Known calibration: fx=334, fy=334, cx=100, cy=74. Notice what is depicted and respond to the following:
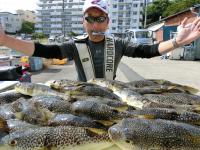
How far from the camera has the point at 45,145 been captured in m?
2.36

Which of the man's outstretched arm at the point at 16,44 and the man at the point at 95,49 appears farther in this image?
the man at the point at 95,49

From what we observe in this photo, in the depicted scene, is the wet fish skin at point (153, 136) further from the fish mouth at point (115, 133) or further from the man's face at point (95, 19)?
the man's face at point (95, 19)

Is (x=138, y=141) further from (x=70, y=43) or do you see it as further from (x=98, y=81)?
(x=70, y=43)

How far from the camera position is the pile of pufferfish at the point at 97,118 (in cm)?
229

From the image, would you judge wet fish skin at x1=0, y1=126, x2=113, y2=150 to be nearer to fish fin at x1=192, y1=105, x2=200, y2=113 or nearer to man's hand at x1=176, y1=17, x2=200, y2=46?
fish fin at x1=192, y1=105, x2=200, y2=113

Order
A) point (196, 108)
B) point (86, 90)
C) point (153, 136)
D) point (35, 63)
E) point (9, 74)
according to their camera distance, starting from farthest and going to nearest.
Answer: point (35, 63)
point (9, 74)
point (86, 90)
point (196, 108)
point (153, 136)

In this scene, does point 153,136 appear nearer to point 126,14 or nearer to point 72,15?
point 126,14

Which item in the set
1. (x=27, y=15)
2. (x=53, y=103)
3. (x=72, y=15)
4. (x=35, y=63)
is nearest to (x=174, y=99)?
(x=53, y=103)

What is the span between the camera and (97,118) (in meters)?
2.66

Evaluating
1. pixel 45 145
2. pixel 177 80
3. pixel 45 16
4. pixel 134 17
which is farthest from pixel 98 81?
pixel 45 16

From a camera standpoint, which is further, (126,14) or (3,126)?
(126,14)

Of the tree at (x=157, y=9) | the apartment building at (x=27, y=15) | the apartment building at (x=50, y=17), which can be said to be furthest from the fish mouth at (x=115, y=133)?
the apartment building at (x=27, y=15)

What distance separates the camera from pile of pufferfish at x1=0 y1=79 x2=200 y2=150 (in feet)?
7.52

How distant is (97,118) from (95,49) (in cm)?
180
